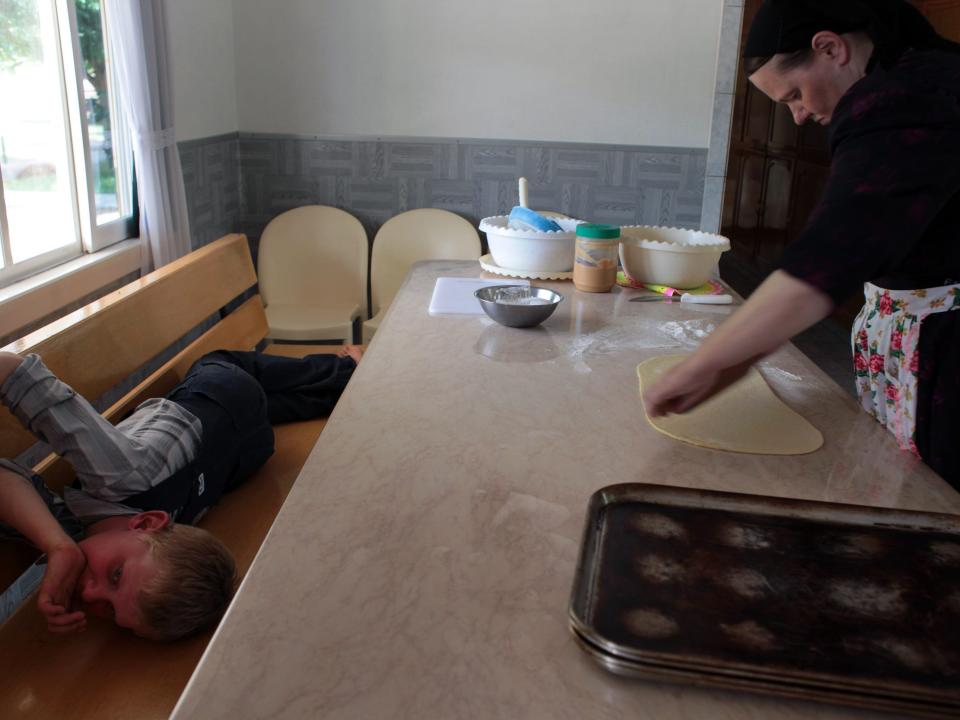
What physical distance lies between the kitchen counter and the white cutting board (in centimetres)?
20

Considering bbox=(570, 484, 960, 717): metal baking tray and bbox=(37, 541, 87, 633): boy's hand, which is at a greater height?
bbox=(570, 484, 960, 717): metal baking tray

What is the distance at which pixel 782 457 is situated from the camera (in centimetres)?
115

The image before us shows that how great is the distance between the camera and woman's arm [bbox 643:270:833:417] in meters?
0.94

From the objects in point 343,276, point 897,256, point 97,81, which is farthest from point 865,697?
point 343,276

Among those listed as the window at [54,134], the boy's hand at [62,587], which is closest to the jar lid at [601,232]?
the boy's hand at [62,587]

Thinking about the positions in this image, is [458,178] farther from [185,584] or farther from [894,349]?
[185,584]

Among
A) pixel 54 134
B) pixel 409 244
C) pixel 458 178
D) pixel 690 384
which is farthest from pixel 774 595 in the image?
pixel 458 178

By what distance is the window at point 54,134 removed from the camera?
221cm

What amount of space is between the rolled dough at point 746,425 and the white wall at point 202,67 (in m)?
2.32

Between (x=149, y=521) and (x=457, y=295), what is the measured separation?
908 mm

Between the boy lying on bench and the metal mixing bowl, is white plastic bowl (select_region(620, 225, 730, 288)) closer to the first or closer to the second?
the metal mixing bowl

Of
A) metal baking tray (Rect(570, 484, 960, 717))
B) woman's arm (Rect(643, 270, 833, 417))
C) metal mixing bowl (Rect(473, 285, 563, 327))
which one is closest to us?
metal baking tray (Rect(570, 484, 960, 717))

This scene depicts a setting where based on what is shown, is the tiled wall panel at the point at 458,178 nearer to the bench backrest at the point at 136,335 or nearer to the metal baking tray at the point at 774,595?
the bench backrest at the point at 136,335

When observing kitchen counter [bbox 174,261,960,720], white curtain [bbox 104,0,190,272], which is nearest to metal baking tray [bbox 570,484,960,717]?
kitchen counter [bbox 174,261,960,720]
